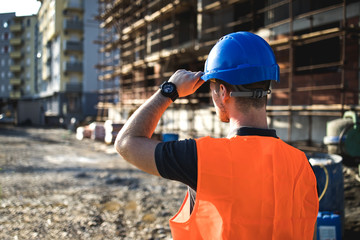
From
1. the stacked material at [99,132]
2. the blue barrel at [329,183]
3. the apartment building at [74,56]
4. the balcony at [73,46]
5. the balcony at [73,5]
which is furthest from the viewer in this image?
the balcony at [73,46]

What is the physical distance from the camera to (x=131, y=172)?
7723 millimetres

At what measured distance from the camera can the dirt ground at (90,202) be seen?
4.00 metres

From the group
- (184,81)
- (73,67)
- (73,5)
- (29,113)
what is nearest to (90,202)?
(184,81)

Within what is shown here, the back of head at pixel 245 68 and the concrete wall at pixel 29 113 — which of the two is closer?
the back of head at pixel 245 68

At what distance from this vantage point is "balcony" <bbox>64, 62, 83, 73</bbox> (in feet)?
117

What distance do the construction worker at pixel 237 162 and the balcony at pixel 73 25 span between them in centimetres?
3746

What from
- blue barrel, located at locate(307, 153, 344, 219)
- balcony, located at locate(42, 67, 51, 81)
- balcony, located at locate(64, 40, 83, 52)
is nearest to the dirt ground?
blue barrel, located at locate(307, 153, 344, 219)

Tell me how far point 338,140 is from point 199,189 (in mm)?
5981

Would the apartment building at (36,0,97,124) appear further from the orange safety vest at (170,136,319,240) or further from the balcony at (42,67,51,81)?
the orange safety vest at (170,136,319,240)

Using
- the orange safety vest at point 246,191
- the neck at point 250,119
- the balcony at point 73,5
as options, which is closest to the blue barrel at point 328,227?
the orange safety vest at point 246,191

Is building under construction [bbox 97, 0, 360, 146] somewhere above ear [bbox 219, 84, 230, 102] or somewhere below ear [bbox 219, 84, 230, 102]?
above

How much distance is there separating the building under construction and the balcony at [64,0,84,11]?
1857cm

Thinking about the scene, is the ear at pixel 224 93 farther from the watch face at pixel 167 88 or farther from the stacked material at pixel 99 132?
the stacked material at pixel 99 132

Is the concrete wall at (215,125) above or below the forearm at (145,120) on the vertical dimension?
below
